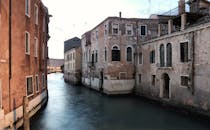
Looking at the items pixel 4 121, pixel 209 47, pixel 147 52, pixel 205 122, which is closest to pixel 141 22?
pixel 147 52

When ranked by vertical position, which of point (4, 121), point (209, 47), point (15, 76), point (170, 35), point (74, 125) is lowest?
point (74, 125)

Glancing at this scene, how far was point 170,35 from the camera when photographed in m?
17.8

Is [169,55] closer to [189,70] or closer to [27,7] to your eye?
[189,70]

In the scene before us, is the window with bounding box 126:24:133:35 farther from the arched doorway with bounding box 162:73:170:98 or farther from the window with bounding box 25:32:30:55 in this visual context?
the window with bounding box 25:32:30:55

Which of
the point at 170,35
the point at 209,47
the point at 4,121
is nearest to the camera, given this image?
the point at 4,121

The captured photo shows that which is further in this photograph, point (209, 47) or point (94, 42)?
point (94, 42)

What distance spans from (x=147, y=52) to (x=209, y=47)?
28.6 feet

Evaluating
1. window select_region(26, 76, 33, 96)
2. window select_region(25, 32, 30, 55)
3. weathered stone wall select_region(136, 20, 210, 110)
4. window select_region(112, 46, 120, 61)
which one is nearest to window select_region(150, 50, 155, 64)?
weathered stone wall select_region(136, 20, 210, 110)

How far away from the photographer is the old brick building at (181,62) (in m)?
14.2

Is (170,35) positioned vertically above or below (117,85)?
above

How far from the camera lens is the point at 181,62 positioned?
16.4m

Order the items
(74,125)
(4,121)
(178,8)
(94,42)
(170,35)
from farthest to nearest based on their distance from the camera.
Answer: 1. (94,42)
2. (178,8)
3. (170,35)
4. (74,125)
5. (4,121)

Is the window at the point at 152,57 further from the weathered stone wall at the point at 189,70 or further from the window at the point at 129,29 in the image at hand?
the window at the point at 129,29

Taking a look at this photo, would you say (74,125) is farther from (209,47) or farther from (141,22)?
(141,22)
